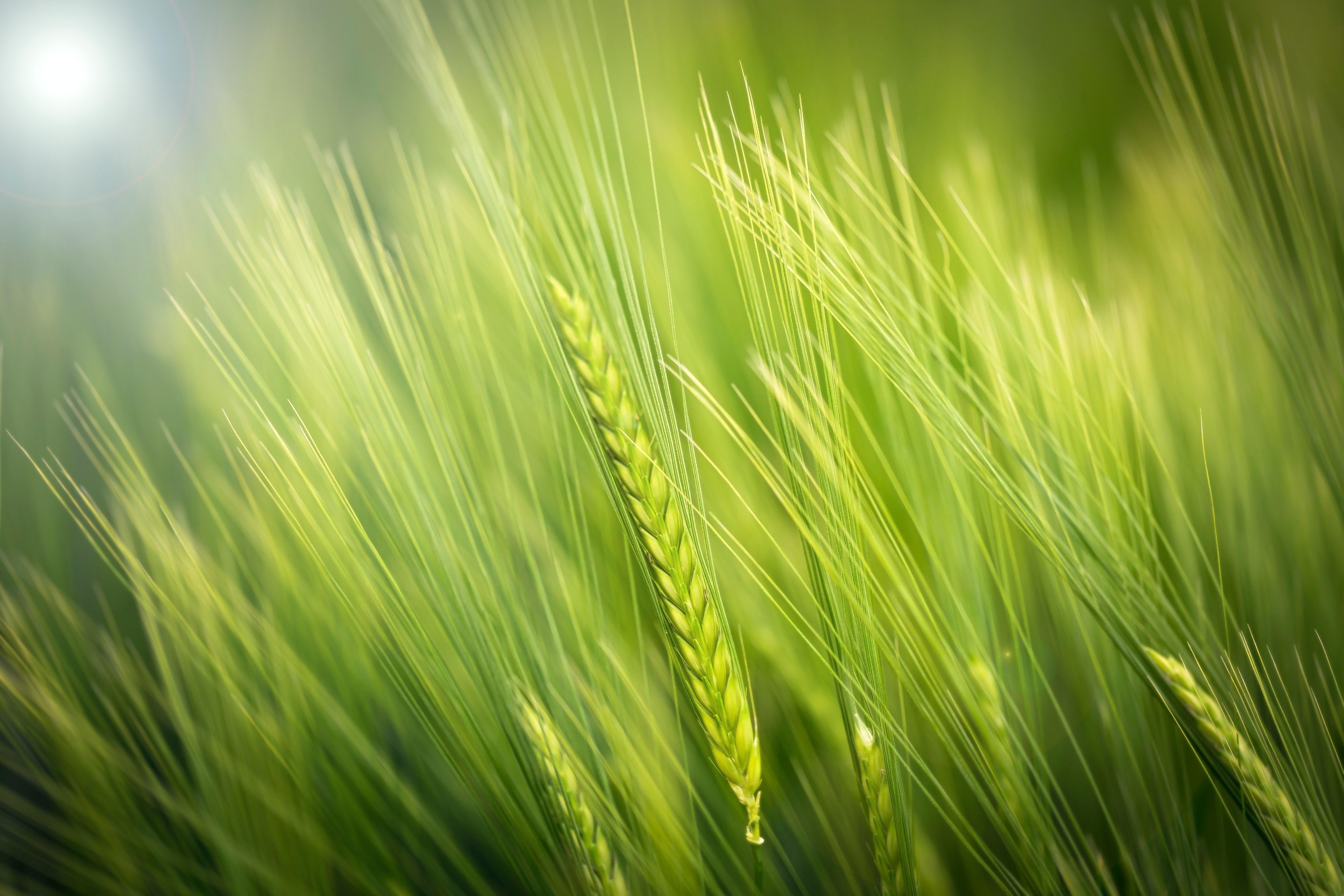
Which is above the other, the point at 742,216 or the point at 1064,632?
the point at 742,216

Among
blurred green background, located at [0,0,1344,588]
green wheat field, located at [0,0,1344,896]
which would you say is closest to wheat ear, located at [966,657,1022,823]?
green wheat field, located at [0,0,1344,896]

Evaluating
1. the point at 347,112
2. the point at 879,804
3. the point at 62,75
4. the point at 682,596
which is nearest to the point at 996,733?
the point at 879,804

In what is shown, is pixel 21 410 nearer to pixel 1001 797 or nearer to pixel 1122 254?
pixel 1001 797

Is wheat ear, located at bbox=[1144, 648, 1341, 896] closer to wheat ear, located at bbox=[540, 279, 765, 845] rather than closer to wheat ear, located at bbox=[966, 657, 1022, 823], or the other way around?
wheat ear, located at bbox=[966, 657, 1022, 823]

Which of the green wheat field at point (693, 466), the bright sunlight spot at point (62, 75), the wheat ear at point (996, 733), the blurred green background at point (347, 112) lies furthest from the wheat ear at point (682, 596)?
the bright sunlight spot at point (62, 75)

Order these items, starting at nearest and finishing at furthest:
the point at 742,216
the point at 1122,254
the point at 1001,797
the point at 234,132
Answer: the point at 1001,797 < the point at 742,216 < the point at 1122,254 < the point at 234,132

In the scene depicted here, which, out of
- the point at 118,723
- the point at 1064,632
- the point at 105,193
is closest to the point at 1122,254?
the point at 1064,632
